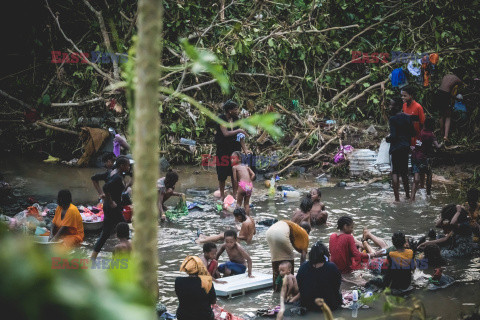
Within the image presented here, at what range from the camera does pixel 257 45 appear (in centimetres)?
1320

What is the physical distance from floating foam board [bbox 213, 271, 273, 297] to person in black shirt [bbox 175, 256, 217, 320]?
80cm

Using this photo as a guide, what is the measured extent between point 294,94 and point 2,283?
13.5 metres

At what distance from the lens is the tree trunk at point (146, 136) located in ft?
4.26

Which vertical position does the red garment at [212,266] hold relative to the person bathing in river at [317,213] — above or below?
below

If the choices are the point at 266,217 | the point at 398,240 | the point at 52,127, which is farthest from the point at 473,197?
the point at 52,127

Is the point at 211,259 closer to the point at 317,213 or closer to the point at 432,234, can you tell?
the point at 317,213

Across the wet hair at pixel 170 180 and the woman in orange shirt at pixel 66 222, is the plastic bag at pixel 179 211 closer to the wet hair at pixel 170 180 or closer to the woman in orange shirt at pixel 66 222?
the wet hair at pixel 170 180

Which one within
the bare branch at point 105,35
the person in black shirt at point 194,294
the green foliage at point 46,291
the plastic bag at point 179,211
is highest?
the bare branch at point 105,35

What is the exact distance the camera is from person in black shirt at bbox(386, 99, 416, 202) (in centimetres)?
974

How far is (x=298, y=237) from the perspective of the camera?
703 centimetres

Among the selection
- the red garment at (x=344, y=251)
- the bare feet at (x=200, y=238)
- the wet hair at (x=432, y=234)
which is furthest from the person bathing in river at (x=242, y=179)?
the wet hair at (x=432, y=234)

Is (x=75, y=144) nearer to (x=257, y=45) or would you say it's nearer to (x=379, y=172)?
(x=257, y=45)

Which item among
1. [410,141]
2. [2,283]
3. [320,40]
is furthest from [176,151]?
[2,283]

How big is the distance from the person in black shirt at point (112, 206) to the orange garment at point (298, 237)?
6.86 feet
